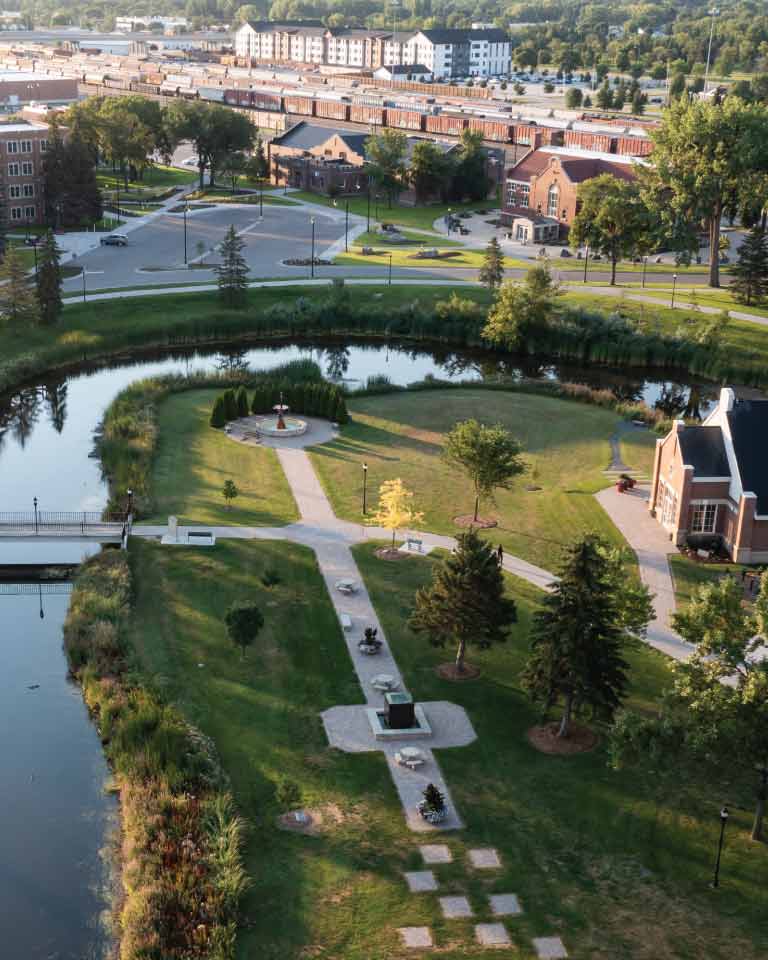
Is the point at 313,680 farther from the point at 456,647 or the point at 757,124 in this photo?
the point at 757,124

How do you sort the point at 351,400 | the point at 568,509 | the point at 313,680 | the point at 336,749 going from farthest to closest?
the point at 351,400 < the point at 568,509 < the point at 313,680 < the point at 336,749

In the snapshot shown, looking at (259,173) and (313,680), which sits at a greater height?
(259,173)

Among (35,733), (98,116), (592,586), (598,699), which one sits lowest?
(35,733)

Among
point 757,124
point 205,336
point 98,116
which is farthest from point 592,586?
point 98,116

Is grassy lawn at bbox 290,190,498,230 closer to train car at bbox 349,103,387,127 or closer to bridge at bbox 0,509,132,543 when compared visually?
train car at bbox 349,103,387,127

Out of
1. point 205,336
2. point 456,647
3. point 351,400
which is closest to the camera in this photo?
point 456,647

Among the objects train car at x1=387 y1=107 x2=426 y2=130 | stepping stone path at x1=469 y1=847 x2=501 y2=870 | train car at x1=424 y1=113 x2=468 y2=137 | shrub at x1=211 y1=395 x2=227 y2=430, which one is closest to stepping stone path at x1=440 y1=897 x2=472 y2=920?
Result: stepping stone path at x1=469 y1=847 x2=501 y2=870

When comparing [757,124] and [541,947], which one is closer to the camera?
[541,947]
